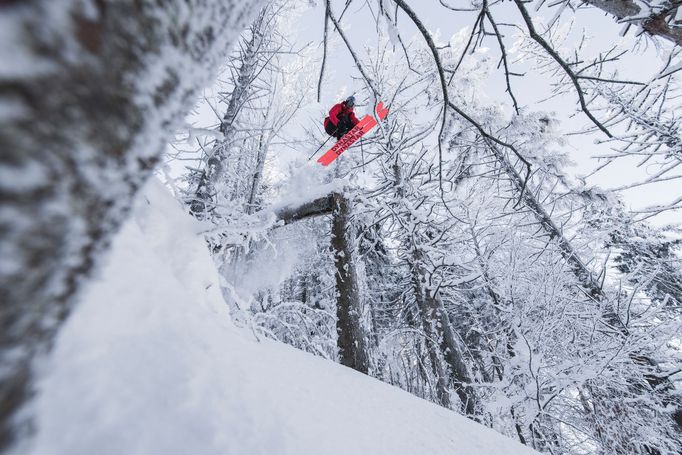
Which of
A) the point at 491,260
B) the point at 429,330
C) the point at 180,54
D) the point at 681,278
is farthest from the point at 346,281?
the point at 681,278

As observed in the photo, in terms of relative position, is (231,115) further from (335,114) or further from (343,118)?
(343,118)

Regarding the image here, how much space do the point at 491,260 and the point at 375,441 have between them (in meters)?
7.89

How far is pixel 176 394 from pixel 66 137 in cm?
76

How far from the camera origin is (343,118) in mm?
5574

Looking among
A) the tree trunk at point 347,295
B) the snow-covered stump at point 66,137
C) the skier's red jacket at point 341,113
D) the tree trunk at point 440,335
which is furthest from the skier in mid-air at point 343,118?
the snow-covered stump at point 66,137

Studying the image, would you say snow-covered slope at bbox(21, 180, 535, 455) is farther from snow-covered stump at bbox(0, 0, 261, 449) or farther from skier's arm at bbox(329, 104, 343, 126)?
skier's arm at bbox(329, 104, 343, 126)

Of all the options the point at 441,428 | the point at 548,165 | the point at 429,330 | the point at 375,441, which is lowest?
the point at 429,330

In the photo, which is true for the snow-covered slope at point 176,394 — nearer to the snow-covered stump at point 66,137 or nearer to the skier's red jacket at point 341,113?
the snow-covered stump at point 66,137

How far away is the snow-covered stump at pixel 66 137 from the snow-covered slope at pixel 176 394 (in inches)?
2.6

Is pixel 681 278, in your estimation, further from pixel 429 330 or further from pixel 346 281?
pixel 346 281

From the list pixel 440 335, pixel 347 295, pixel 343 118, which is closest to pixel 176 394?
pixel 347 295

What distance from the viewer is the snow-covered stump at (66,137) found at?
160mm

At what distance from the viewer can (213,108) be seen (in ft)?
19.7

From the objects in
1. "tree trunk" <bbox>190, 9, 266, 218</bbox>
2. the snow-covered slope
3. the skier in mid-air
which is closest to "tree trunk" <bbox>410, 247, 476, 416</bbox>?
the skier in mid-air
